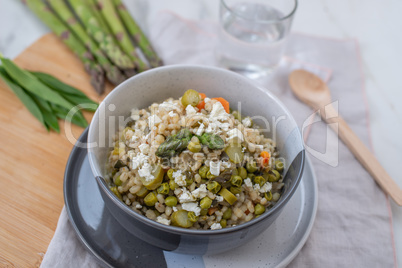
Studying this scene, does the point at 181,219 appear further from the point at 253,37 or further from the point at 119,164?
the point at 253,37

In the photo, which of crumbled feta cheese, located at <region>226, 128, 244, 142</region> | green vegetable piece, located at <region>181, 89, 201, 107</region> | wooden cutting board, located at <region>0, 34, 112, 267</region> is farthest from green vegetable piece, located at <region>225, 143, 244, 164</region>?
wooden cutting board, located at <region>0, 34, 112, 267</region>

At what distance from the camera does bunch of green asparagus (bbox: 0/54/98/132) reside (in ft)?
9.57

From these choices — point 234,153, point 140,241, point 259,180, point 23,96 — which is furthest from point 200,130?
point 23,96

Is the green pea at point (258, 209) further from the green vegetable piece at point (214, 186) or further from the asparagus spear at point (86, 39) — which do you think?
the asparagus spear at point (86, 39)

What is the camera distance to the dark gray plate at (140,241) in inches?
83.4

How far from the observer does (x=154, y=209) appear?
212cm

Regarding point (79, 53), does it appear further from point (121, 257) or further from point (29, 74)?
point (121, 257)

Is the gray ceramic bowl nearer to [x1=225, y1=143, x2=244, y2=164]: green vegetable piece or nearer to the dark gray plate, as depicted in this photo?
the dark gray plate

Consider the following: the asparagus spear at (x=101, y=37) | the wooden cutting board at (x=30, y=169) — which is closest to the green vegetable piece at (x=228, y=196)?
the wooden cutting board at (x=30, y=169)

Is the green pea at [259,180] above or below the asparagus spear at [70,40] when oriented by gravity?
below

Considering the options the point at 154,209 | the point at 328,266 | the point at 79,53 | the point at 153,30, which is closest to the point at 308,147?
the point at 328,266

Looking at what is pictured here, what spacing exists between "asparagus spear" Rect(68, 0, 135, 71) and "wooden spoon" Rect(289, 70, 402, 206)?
1556 mm

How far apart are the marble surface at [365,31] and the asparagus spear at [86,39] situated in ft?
1.05

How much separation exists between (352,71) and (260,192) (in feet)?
6.83
